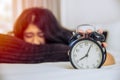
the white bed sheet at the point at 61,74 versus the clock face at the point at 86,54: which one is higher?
the clock face at the point at 86,54

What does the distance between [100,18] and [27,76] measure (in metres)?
1.07

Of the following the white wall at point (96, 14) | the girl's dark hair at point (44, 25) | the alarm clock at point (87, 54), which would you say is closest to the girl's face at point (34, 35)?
the girl's dark hair at point (44, 25)

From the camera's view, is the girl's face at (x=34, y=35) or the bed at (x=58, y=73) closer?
the bed at (x=58, y=73)

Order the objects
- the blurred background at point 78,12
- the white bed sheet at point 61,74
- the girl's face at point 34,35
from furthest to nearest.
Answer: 1. the blurred background at point 78,12
2. the girl's face at point 34,35
3. the white bed sheet at point 61,74

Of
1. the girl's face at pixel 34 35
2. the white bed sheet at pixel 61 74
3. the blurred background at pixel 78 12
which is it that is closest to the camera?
the white bed sheet at pixel 61 74

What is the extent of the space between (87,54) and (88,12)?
1.05 m

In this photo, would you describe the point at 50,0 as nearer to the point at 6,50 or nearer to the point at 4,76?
the point at 6,50

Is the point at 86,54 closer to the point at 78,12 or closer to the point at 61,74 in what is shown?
the point at 61,74

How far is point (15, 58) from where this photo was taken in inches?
21.5

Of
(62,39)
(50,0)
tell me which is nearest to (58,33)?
(62,39)

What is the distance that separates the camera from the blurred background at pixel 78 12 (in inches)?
47.1

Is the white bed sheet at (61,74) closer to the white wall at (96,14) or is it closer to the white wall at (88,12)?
the white wall at (96,14)

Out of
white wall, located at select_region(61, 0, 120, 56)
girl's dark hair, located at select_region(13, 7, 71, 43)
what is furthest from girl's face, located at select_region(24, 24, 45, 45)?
white wall, located at select_region(61, 0, 120, 56)

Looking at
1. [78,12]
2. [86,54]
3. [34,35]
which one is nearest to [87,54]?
[86,54]
